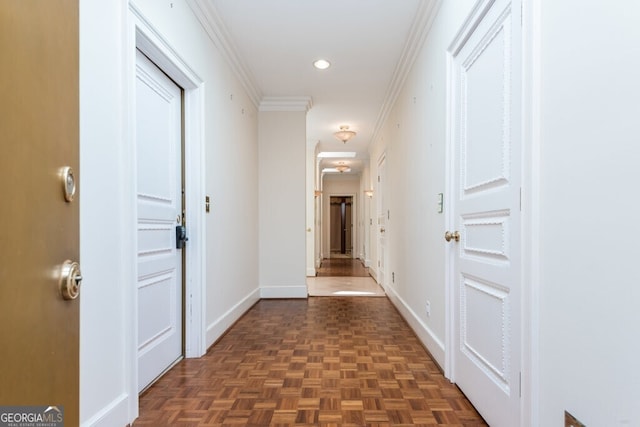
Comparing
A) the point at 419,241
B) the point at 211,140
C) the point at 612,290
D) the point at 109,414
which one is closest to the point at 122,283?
the point at 109,414

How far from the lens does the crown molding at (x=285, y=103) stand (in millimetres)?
4938

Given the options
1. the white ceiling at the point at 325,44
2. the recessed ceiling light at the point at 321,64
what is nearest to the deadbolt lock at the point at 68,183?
the white ceiling at the point at 325,44

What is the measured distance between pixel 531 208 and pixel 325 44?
8.95 feet

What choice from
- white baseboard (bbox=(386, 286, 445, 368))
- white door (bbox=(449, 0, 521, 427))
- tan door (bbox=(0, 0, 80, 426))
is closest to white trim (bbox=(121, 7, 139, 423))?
tan door (bbox=(0, 0, 80, 426))

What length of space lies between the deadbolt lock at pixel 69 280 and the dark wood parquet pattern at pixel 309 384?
1.35 m

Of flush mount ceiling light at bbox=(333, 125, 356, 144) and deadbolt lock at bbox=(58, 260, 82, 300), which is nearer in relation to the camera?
deadbolt lock at bbox=(58, 260, 82, 300)

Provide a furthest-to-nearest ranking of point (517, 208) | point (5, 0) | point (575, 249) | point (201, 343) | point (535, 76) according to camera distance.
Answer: point (201, 343) → point (517, 208) → point (535, 76) → point (575, 249) → point (5, 0)

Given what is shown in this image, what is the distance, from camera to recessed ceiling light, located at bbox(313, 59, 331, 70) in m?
3.85

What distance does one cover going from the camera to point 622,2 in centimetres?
94

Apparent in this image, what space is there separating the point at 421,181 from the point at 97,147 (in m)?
2.32

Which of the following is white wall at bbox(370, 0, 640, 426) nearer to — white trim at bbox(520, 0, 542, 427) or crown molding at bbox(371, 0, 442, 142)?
white trim at bbox(520, 0, 542, 427)

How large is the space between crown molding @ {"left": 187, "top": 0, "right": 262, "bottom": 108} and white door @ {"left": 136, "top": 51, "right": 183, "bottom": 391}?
0.59 metres

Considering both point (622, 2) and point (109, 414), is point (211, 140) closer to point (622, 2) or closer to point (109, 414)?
point (109, 414)

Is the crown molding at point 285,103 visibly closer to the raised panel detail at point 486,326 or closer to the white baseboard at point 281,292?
the white baseboard at point 281,292
